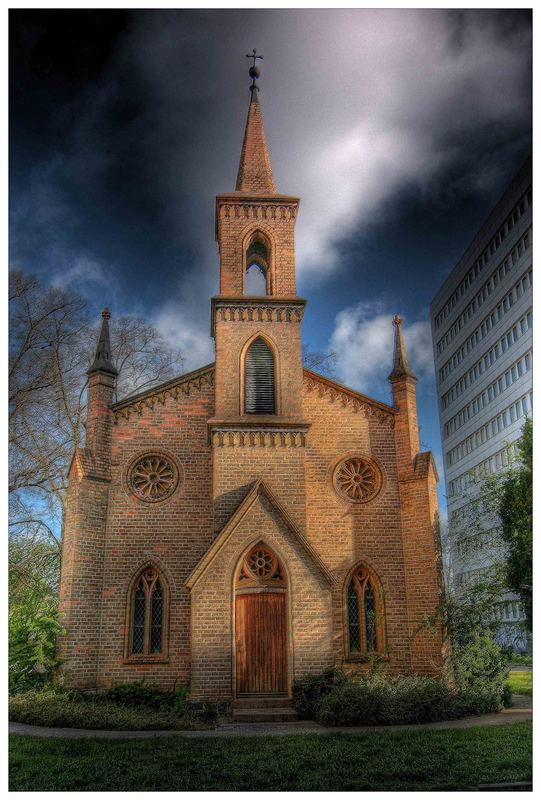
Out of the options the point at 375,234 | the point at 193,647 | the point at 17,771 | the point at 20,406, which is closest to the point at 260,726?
the point at 193,647

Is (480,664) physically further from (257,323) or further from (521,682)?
(257,323)

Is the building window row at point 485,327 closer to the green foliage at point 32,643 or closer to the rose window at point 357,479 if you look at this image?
the rose window at point 357,479

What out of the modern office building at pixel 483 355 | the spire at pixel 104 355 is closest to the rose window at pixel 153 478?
the spire at pixel 104 355

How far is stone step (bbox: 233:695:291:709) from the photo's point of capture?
15.4 m

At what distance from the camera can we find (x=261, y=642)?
639 inches

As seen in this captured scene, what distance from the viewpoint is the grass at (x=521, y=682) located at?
19.9 m

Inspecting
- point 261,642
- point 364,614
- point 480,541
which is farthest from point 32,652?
point 480,541

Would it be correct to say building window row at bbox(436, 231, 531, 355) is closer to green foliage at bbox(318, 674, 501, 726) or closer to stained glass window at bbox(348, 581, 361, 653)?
stained glass window at bbox(348, 581, 361, 653)

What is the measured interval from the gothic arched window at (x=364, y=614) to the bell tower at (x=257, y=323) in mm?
3616

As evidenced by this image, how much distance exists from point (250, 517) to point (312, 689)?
13.9 feet

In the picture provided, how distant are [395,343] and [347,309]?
7.02ft

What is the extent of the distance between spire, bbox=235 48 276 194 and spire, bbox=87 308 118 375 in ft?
19.7

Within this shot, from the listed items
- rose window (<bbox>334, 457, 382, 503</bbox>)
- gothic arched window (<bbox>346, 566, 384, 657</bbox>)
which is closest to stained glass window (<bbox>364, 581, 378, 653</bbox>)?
gothic arched window (<bbox>346, 566, 384, 657</bbox>)

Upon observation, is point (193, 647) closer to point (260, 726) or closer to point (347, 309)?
point (260, 726)
